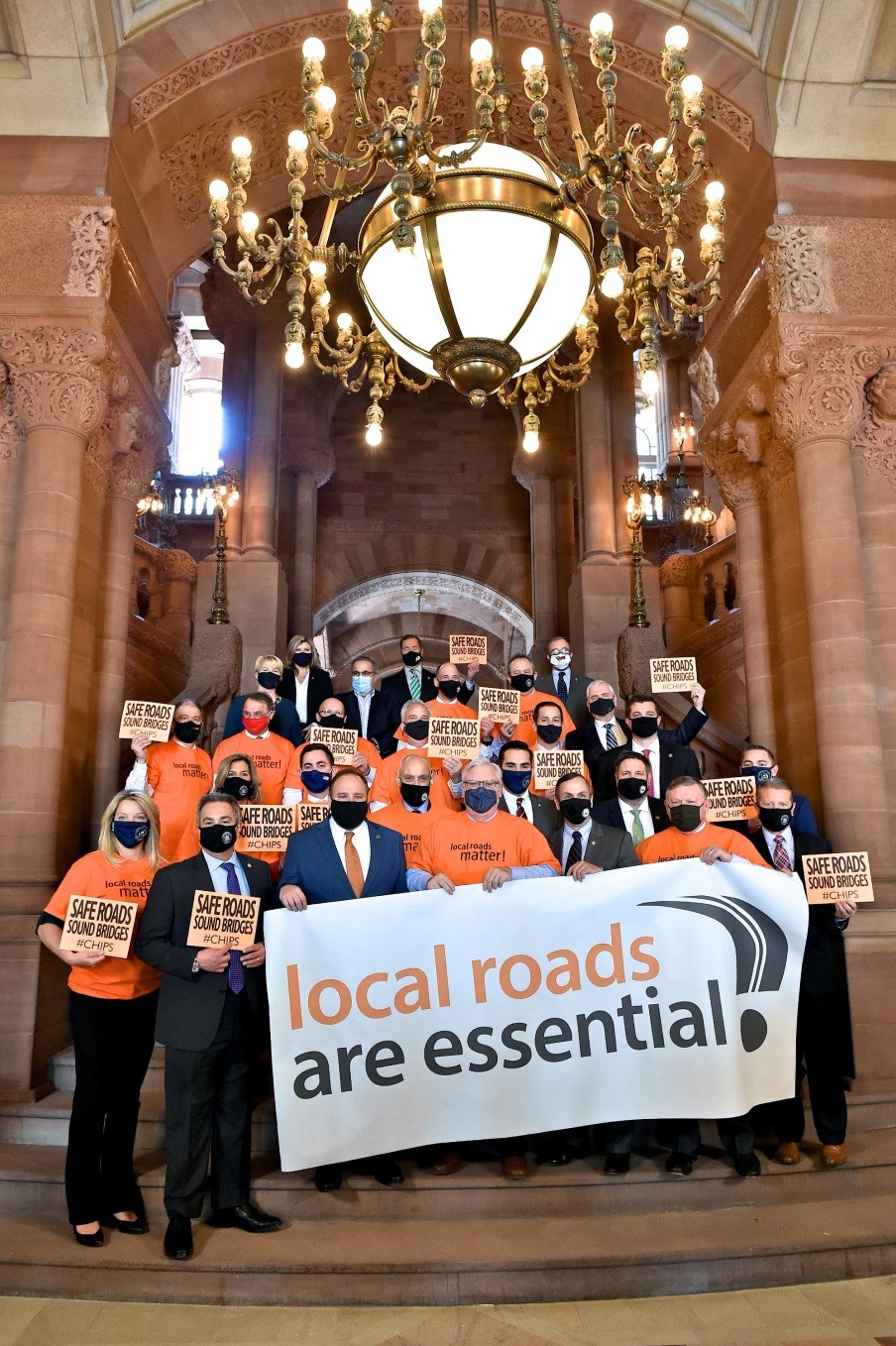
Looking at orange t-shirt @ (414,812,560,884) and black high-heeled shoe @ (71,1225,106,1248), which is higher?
orange t-shirt @ (414,812,560,884)

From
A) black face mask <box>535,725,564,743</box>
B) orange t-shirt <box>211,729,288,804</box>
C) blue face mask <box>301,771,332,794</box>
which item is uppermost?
black face mask <box>535,725,564,743</box>

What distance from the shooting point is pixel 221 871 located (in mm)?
4434

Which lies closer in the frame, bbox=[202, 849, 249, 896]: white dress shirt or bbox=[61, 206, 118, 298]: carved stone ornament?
bbox=[202, 849, 249, 896]: white dress shirt

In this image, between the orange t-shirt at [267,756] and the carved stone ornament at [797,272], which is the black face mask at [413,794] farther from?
the carved stone ornament at [797,272]

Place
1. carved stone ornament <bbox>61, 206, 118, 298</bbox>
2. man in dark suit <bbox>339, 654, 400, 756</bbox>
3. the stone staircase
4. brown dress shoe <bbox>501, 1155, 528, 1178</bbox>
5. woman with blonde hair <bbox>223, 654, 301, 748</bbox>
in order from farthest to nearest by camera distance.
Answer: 1. man in dark suit <bbox>339, 654, 400, 756</bbox>
2. woman with blonde hair <bbox>223, 654, 301, 748</bbox>
3. carved stone ornament <bbox>61, 206, 118, 298</bbox>
4. brown dress shoe <bbox>501, 1155, 528, 1178</bbox>
5. the stone staircase

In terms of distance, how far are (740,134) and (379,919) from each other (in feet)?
21.2

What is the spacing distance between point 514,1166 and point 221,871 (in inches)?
74.5

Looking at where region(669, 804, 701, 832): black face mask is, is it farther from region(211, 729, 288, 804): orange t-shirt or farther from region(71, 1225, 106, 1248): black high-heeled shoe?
region(71, 1225, 106, 1248): black high-heeled shoe

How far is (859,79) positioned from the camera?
24.1ft

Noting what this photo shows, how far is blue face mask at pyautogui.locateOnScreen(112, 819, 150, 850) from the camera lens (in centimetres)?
445

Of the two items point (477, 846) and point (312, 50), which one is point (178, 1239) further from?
point (312, 50)

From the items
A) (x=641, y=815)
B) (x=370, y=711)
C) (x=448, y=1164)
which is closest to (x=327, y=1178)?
(x=448, y=1164)

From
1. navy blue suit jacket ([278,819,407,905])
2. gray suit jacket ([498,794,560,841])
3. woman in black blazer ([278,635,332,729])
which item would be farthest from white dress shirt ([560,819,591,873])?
woman in black blazer ([278,635,332,729])

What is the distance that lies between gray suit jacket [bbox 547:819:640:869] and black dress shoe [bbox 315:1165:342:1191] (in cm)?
186
